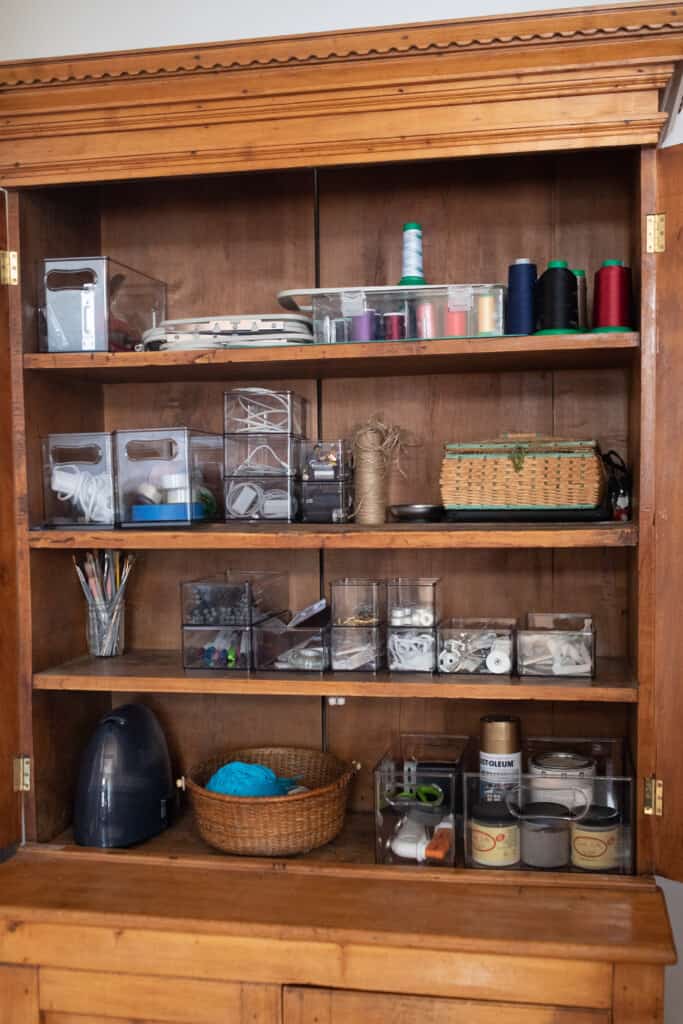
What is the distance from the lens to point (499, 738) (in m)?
2.05

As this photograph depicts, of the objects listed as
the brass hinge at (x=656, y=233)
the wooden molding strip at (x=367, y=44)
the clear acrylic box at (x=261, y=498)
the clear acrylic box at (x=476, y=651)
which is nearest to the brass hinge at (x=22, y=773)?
the clear acrylic box at (x=261, y=498)

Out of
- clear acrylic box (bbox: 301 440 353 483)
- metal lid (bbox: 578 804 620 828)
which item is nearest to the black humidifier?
clear acrylic box (bbox: 301 440 353 483)

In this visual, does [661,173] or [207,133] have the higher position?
[207,133]

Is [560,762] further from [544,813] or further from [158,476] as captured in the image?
[158,476]

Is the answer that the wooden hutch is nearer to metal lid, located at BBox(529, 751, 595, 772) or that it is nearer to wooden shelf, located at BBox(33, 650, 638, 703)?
wooden shelf, located at BBox(33, 650, 638, 703)

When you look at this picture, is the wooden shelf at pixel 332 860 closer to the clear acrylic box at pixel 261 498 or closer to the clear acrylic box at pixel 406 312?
the clear acrylic box at pixel 261 498

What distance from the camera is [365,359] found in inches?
79.7

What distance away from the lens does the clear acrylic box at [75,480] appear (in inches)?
84.7

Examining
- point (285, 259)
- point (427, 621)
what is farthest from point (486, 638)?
point (285, 259)

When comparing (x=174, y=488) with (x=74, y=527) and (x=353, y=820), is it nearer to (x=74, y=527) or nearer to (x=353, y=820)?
(x=74, y=527)

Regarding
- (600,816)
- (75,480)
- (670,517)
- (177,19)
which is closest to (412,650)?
(600,816)

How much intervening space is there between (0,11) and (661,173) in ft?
5.72

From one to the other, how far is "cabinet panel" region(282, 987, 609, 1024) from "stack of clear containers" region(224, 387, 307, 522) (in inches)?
36.9

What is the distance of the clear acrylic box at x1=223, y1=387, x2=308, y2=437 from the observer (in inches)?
86.5
